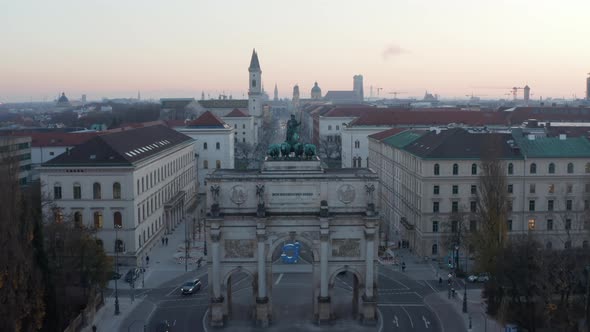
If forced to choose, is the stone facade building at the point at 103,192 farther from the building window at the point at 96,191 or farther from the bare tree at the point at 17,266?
the bare tree at the point at 17,266

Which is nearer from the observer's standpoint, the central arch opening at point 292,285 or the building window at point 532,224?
the central arch opening at point 292,285

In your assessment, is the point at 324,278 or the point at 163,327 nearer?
the point at 163,327

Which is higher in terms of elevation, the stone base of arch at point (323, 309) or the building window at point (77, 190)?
the building window at point (77, 190)

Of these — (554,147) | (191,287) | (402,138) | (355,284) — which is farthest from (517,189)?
(191,287)


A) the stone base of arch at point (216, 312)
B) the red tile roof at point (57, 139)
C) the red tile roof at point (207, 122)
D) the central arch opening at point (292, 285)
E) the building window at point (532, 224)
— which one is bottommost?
the central arch opening at point (292, 285)

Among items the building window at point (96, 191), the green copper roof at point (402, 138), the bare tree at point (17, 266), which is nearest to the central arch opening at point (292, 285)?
the bare tree at point (17, 266)

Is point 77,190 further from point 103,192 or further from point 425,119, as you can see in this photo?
point 425,119

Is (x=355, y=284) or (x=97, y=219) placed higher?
(x=97, y=219)
